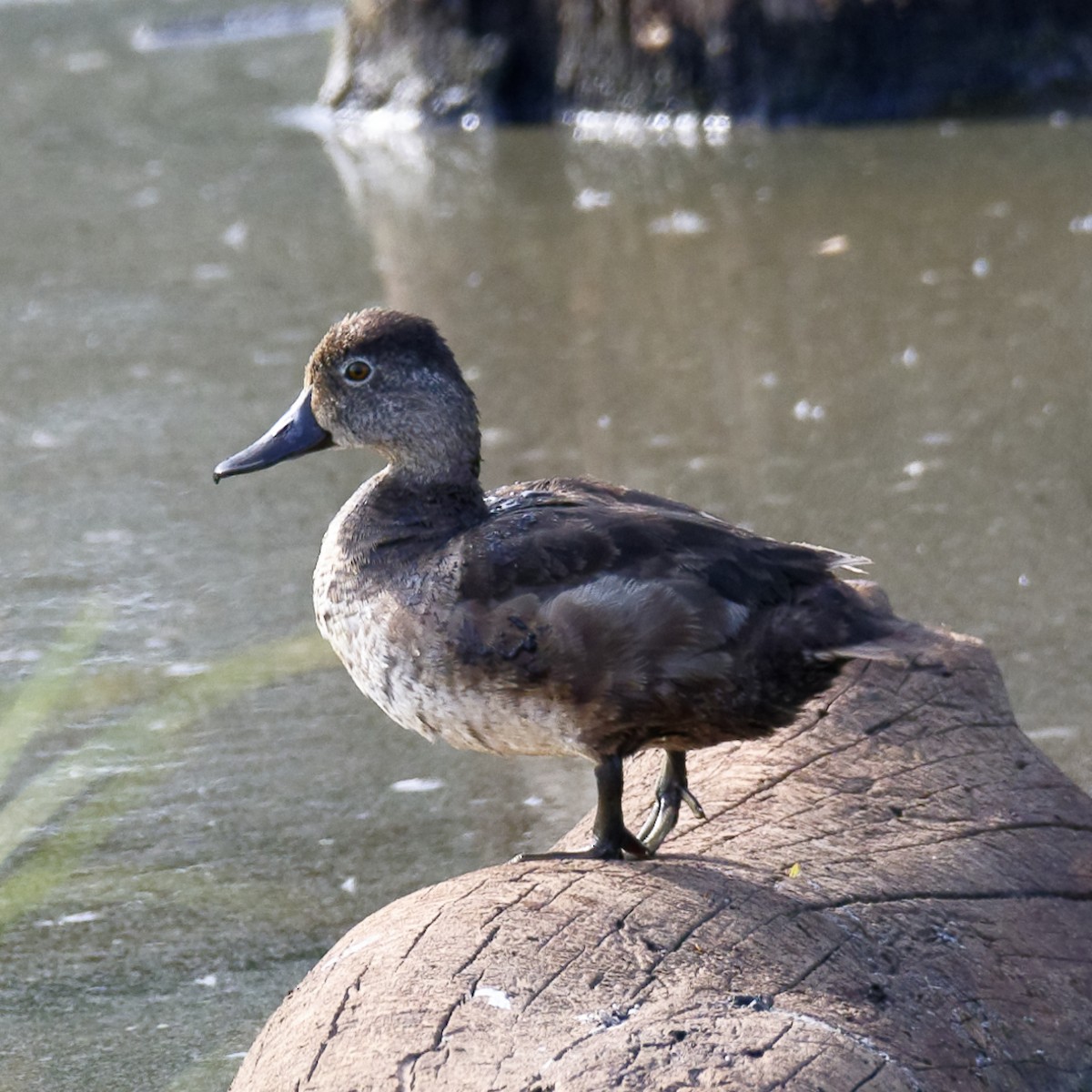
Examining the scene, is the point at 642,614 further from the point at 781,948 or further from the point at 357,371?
the point at 357,371

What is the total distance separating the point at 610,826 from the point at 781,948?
42 centimetres

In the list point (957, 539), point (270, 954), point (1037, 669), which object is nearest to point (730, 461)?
point (957, 539)

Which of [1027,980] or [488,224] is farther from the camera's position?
A: [488,224]

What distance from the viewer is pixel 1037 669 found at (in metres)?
4.08

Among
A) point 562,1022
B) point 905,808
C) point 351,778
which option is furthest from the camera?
point 351,778

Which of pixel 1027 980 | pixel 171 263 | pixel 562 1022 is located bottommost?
pixel 171 263

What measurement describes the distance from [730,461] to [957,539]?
863mm

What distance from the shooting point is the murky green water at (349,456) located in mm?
3561

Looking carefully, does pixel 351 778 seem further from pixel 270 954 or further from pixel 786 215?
pixel 786 215

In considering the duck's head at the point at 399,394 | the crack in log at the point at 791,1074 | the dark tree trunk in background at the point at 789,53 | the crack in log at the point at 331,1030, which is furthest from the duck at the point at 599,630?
the dark tree trunk in background at the point at 789,53

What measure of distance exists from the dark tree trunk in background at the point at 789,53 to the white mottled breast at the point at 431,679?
652cm

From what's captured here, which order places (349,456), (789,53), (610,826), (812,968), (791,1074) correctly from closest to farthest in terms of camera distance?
1. (791,1074)
2. (812,968)
3. (610,826)
4. (349,456)
5. (789,53)

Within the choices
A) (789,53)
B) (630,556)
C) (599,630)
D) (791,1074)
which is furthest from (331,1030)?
(789,53)

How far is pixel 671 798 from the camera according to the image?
2.92 metres
